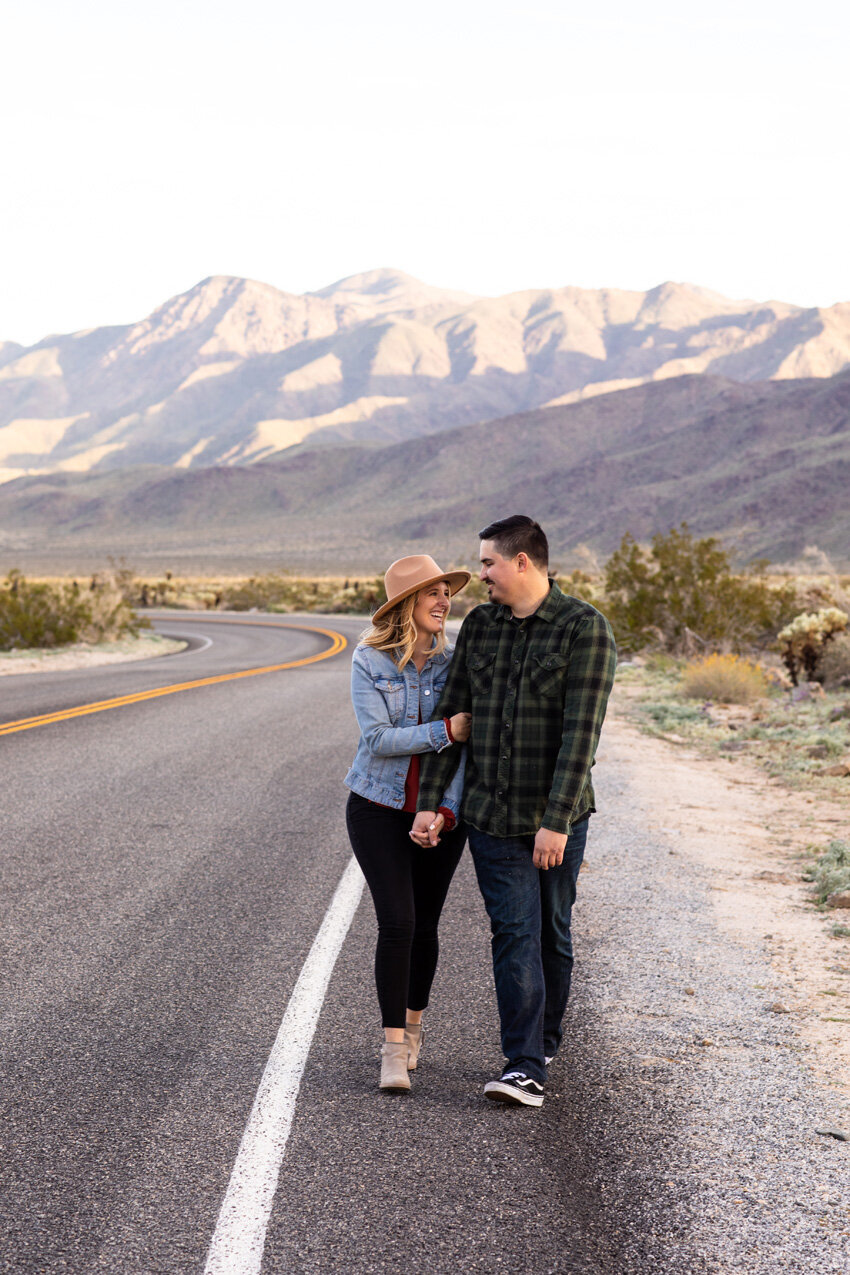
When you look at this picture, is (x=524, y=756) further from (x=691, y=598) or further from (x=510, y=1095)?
(x=691, y=598)

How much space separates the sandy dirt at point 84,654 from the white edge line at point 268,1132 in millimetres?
16119

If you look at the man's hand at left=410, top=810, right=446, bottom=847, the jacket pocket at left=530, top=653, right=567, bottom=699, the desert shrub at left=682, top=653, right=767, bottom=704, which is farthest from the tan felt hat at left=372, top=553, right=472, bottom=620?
the desert shrub at left=682, top=653, right=767, bottom=704

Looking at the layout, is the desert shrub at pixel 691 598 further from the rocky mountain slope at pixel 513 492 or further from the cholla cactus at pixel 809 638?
the rocky mountain slope at pixel 513 492

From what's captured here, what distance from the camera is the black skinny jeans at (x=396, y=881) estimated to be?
365 centimetres

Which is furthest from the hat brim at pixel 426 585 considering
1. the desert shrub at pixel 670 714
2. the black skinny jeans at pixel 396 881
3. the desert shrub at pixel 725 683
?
the desert shrub at pixel 725 683

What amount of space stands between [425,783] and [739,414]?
4684 inches

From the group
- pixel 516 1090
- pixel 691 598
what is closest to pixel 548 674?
pixel 516 1090

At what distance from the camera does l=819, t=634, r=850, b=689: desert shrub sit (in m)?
14.7

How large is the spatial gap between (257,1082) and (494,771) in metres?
1.31

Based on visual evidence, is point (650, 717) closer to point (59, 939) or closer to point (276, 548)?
point (59, 939)

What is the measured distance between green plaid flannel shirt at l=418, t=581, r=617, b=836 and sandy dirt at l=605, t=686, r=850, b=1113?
1.44 meters

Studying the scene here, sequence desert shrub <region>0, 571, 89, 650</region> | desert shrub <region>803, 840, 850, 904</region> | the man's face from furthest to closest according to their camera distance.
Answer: desert shrub <region>0, 571, 89, 650</region> → desert shrub <region>803, 840, 850, 904</region> → the man's face

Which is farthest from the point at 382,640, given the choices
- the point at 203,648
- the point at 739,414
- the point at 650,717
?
the point at 739,414

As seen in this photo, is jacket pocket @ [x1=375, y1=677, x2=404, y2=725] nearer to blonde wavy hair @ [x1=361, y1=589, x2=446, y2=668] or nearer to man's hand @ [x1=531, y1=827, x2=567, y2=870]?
blonde wavy hair @ [x1=361, y1=589, x2=446, y2=668]
